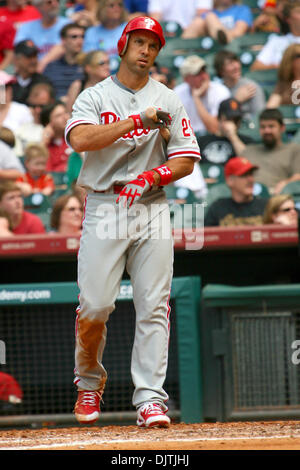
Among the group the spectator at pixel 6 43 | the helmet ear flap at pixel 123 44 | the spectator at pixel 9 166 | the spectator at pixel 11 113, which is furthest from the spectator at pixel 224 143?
the helmet ear flap at pixel 123 44

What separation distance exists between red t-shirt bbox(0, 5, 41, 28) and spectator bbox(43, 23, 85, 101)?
1.04 metres

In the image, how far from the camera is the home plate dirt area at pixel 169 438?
3215 mm

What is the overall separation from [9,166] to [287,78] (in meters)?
2.85

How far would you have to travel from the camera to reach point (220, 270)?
5.91 metres

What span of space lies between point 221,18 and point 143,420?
6.68m

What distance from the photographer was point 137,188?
12.3ft

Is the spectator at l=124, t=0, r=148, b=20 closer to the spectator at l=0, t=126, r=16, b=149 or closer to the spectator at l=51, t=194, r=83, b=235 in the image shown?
the spectator at l=0, t=126, r=16, b=149

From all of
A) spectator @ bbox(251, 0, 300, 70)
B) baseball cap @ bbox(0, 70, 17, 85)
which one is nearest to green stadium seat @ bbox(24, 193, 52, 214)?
baseball cap @ bbox(0, 70, 17, 85)

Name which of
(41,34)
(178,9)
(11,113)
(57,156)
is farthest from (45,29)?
(57,156)

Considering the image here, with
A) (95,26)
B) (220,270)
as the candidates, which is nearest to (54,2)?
(95,26)

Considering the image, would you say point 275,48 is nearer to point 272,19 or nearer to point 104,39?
point 272,19

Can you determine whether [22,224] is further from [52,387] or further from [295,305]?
[295,305]

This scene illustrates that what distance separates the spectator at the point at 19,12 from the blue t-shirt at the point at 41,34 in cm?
25
